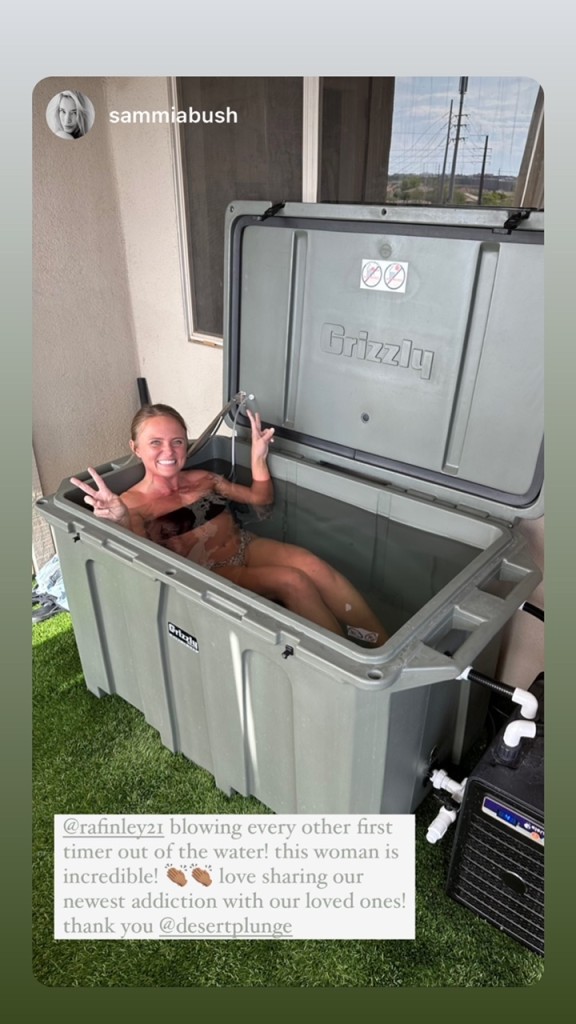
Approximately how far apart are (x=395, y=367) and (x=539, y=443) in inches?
14.6

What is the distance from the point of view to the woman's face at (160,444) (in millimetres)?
1638

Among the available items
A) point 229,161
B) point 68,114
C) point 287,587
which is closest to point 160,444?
point 287,587

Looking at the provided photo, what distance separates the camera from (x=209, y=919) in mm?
1039

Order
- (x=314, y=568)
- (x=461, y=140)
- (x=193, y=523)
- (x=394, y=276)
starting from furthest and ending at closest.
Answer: (x=193, y=523), (x=314, y=568), (x=394, y=276), (x=461, y=140)

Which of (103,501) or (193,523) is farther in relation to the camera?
(193,523)

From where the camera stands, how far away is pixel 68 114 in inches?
40.3

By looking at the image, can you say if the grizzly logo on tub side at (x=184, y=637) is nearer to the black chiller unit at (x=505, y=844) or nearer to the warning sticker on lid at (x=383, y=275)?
the black chiller unit at (x=505, y=844)

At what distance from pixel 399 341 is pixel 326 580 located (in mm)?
618

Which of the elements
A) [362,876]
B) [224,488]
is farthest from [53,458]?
[362,876]

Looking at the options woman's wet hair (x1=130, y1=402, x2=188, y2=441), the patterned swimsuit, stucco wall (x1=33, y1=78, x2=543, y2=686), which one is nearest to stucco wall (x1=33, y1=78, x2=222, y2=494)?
stucco wall (x1=33, y1=78, x2=543, y2=686)

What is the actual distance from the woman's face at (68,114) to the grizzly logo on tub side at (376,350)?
69cm

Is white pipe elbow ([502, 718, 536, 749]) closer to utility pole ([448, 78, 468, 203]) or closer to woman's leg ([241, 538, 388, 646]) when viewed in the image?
woman's leg ([241, 538, 388, 646])

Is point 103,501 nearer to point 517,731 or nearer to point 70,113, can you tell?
point 70,113

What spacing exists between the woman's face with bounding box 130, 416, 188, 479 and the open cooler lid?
0.22 metres
